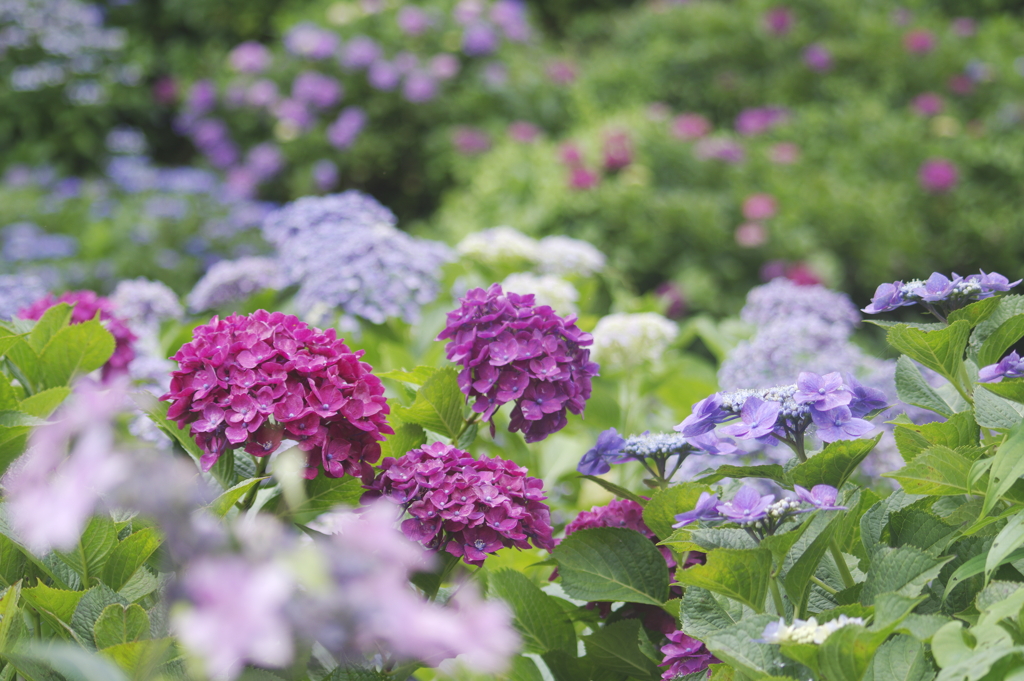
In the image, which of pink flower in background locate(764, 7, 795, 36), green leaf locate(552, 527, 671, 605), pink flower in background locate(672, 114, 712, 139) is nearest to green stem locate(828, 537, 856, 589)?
green leaf locate(552, 527, 671, 605)

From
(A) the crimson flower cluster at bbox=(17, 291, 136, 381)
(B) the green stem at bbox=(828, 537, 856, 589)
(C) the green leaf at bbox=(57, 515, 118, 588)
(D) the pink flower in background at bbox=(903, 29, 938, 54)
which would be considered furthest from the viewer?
(D) the pink flower in background at bbox=(903, 29, 938, 54)

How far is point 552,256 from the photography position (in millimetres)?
2834

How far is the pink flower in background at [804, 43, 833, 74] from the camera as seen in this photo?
21.1 feet

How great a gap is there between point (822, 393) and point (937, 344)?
216mm

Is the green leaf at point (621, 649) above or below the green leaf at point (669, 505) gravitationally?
below

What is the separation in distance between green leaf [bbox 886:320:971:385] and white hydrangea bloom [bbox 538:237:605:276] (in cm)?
166

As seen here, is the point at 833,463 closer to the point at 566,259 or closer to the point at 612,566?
the point at 612,566

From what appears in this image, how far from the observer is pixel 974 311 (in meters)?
1.22

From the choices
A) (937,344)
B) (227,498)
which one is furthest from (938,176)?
(227,498)

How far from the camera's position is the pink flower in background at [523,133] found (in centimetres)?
570

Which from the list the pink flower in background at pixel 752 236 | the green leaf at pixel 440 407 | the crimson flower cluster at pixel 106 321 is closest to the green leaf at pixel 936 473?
the green leaf at pixel 440 407

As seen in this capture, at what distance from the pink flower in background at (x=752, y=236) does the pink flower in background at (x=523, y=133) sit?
1603 mm

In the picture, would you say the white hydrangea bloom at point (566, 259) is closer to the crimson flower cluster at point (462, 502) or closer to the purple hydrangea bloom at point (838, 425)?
the crimson flower cluster at point (462, 502)

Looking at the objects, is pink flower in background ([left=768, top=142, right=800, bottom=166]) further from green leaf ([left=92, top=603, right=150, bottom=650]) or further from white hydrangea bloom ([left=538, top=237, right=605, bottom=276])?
green leaf ([left=92, top=603, right=150, bottom=650])
